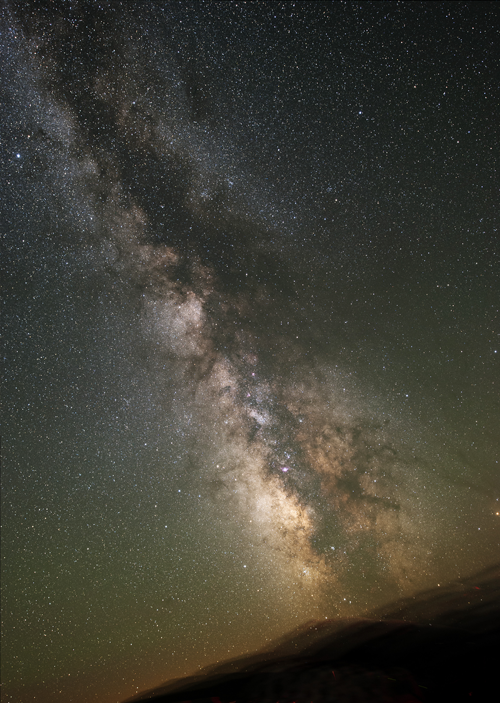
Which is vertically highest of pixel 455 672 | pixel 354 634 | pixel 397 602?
pixel 455 672

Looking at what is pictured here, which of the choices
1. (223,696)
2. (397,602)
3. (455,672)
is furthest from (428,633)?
(397,602)

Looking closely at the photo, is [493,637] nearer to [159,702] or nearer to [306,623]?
[159,702]

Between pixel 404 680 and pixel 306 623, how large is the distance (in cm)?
3464

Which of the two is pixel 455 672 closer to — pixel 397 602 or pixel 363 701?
pixel 363 701

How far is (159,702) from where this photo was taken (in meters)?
12.4

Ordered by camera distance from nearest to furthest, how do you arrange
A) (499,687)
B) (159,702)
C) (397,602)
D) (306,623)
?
(499,687)
(159,702)
(397,602)
(306,623)

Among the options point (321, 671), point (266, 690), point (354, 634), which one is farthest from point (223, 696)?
point (354, 634)

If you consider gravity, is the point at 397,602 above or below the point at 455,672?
below

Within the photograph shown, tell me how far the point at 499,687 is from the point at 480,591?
18624 millimetres

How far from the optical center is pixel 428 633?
1293 centimetres

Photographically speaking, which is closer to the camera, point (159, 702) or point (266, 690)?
point (266, 690)

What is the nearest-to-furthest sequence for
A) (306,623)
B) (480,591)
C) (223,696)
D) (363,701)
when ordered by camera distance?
(363,701) < (223,696) < (480,591) < (306,623)

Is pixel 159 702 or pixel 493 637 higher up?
pixel 159 702

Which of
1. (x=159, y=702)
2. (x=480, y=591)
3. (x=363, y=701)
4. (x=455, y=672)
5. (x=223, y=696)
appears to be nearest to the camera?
(x=363, y=701)
